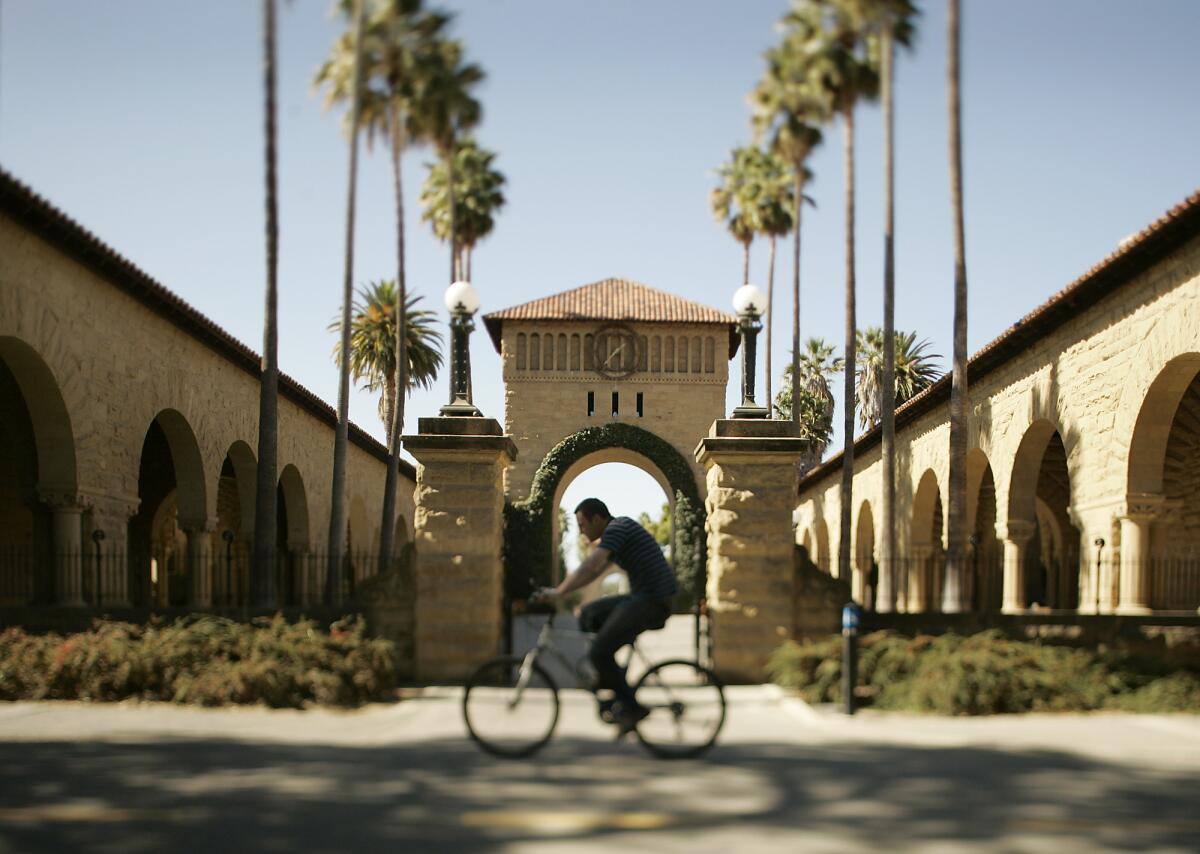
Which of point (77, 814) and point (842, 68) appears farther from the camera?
point (842, 68)

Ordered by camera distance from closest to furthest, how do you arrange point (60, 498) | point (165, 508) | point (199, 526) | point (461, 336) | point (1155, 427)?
1. point (461, 336)
2. point (1155, 427)
3. point (60, 498)
4. point (199, 526)
5. point (165, 508)

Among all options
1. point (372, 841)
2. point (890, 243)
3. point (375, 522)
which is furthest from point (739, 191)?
point (372, 841)

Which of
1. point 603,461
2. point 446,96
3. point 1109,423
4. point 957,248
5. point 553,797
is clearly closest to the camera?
point 553,797

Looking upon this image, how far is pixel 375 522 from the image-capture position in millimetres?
46188

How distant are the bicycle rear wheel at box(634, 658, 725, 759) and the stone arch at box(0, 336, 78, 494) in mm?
12028

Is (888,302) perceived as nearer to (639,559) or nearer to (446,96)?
(446,96)

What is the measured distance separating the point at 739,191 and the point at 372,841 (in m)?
42.7

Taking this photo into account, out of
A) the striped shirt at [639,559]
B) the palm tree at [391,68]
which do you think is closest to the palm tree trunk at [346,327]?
the palm tree at [391,68]

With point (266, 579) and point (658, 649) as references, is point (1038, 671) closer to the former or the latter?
point (658, 649)

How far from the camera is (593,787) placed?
7.62 m

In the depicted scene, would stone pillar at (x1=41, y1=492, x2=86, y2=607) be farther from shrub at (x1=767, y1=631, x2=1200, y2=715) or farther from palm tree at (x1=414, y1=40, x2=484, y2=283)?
palm tree at (x1=414, y1=40, x2=484, y2=283)

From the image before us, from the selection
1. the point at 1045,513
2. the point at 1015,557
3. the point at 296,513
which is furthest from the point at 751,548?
the point at 1045,513

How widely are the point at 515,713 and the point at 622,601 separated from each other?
3.69 feet

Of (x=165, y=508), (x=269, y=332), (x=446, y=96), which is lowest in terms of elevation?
(x=165, y=508)
